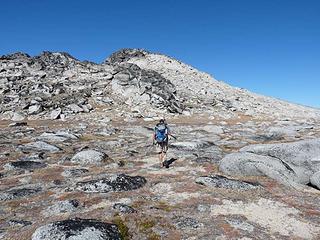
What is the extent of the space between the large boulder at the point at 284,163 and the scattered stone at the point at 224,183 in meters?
2.08

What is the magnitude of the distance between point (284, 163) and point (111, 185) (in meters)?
11.2

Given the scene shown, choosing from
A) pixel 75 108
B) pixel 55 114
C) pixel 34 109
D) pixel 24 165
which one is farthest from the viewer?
pixel 75 108

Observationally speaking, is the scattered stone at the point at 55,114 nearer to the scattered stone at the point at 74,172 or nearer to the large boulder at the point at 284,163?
the scattered stone at the point at 74,172

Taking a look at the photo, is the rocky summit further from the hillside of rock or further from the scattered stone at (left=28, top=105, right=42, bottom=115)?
the hillside of rock

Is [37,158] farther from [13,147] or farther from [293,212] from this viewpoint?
[293,212]

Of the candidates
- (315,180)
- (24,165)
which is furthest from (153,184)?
(24,165)

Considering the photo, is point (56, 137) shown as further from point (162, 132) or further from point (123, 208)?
point (123, 208)

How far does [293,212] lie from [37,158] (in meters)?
20.1

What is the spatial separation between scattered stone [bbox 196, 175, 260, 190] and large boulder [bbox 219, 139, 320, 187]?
2076mm

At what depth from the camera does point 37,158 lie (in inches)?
1136

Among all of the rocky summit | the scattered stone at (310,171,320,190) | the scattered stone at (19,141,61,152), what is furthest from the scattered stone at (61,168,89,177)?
the scattered stone at (310,171,320,190)

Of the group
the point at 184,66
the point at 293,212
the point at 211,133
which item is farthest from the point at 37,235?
the point at 184,66

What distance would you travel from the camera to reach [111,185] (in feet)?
65.0

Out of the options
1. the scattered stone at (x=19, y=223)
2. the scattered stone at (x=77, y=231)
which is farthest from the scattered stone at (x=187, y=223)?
the scattered stone at (x=19, y=223)
